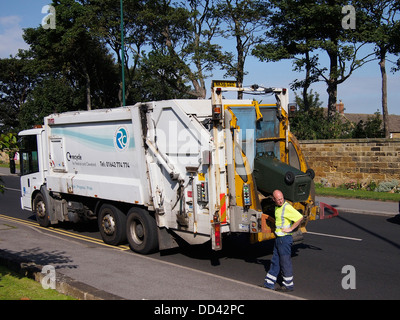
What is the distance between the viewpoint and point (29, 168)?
44.4ft

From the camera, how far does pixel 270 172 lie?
325 inches

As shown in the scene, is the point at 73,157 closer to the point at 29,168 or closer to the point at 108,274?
the point at 29,168

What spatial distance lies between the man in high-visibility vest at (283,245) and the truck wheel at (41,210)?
25.7ft

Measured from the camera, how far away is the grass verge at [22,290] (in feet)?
20.5

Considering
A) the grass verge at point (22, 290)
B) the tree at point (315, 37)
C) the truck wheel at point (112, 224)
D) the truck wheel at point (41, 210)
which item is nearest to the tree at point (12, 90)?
the tree at point (315, 37)

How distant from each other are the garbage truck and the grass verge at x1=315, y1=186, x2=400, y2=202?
9454mm

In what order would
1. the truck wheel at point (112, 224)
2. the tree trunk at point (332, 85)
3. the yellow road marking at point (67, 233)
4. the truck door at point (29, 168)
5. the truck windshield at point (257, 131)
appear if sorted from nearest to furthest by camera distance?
the truck windshield at point (257, 131) < the truck wheel at point (112, 224) < the yellow road marking at point (67, 233) < the truck door at point (29, 168) < the tree trunk at point (332, 85)

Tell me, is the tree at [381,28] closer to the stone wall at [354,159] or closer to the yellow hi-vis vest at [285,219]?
the stone wall at [354,159]

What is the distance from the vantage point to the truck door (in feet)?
43.2

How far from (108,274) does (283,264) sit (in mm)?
3056

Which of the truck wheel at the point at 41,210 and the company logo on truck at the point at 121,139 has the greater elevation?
the company logo on truck at the point at 121,139

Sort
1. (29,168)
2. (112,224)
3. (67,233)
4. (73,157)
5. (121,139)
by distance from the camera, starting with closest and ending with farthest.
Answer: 1. (121,139)
2. (112,224)
3. (73,157)
4. (67,233)
5. (29,168)

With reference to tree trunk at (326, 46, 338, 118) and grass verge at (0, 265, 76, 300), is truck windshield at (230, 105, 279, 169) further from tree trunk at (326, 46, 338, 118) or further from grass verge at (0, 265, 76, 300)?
tree trunk at (326, 46, 338, 118)

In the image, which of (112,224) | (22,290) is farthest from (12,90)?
(22,290)
